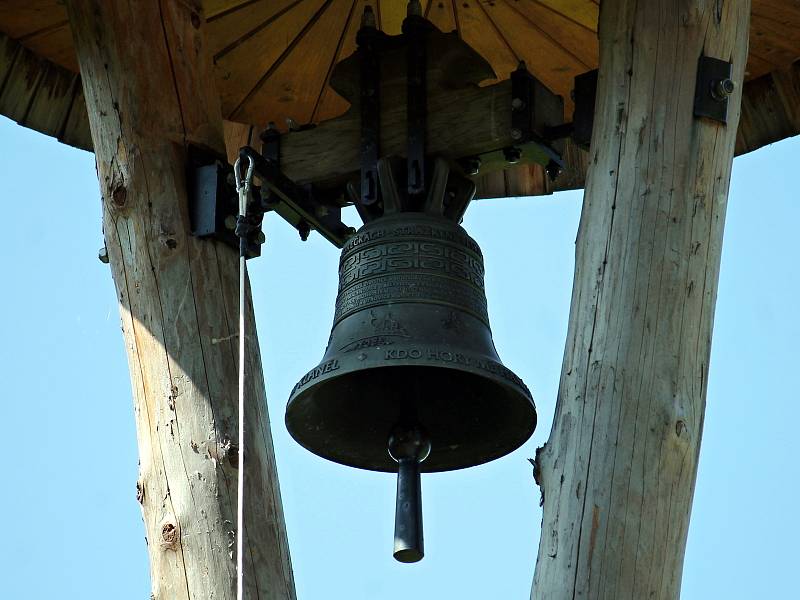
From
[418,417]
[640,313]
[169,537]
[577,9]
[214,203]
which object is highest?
[577,9]

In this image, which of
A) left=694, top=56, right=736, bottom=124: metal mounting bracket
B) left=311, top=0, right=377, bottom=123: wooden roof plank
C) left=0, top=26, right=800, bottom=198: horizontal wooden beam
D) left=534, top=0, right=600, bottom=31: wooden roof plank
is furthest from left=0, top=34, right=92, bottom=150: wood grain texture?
left=694, top=56, right=736, bottom=124: metal mounting bracket

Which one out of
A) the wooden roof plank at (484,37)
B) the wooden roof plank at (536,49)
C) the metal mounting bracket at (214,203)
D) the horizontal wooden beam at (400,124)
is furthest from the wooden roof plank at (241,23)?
the metal mounting bracket at (214,203)

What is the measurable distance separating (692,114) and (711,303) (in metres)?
0.43

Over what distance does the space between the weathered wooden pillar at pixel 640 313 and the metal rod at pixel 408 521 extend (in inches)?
16.7

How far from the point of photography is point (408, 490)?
4023 millimetres

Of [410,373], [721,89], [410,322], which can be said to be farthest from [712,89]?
[410,373]

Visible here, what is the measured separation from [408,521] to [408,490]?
161mm

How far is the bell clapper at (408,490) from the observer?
383 centimetres

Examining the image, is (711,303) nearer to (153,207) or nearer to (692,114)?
(692,114)

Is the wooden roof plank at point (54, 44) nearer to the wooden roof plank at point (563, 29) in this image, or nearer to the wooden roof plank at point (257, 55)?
the wooden roof plank at point (257, 55)

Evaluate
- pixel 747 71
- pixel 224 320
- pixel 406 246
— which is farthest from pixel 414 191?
pixel 747 71

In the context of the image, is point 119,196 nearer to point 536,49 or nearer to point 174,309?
point 174,309

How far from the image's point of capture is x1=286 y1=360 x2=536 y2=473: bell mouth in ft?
14.5

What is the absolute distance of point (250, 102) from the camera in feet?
17.7
